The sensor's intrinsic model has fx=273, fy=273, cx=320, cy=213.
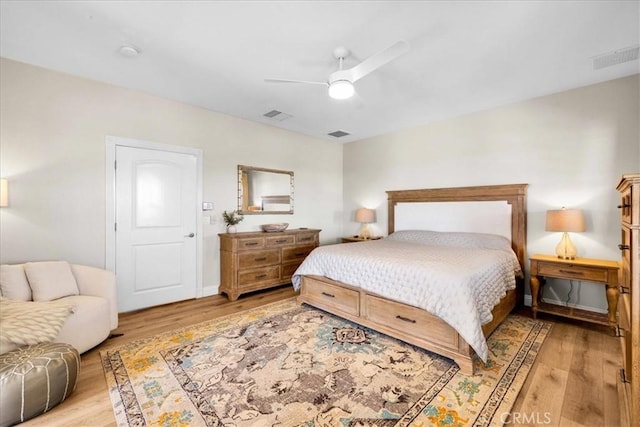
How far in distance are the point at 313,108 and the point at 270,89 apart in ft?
2.62

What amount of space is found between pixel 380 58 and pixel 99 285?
329 cm

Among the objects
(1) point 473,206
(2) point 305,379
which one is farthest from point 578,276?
(2) point 305,379

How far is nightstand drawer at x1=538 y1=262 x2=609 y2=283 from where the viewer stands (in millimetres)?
2740

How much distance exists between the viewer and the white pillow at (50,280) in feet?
7.86

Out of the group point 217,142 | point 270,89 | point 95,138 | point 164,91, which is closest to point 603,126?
point 270,89

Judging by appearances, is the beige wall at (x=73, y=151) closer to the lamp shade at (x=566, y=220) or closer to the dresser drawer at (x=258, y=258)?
the dresser drawer at (x=258, y=258)

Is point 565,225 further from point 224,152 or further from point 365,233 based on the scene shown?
point 224,152

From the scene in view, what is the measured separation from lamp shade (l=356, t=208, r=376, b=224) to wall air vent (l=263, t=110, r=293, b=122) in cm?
219

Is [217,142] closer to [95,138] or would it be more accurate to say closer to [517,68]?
[95,138]

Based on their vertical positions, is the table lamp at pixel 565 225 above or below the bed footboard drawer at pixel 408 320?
above

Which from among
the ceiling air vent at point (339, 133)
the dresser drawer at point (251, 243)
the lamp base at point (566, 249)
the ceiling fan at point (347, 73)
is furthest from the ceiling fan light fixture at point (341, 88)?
the lamp base at point (566, 249)

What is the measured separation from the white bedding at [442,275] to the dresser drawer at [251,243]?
33.0 inches

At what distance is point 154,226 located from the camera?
11.7 feet

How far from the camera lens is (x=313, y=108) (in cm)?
392
